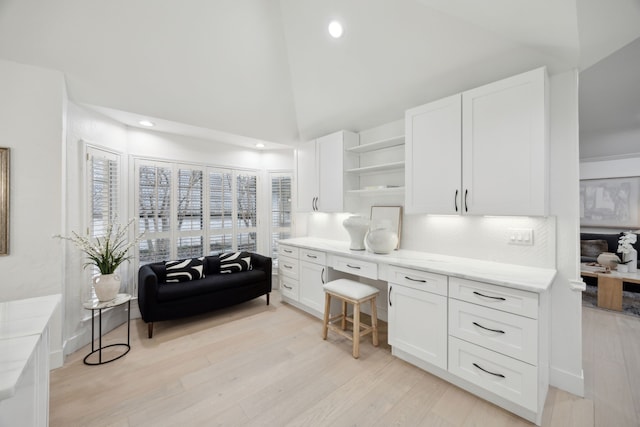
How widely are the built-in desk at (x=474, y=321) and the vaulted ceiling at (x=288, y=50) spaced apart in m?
1.66

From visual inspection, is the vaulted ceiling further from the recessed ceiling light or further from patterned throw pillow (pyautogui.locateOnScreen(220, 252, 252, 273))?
patterned throw pillow (pyautogui.locateOnScreen(220, 252, 252, 273))

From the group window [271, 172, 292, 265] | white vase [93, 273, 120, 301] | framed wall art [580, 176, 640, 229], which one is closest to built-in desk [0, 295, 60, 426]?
white vase [93, 273, 120, 301]

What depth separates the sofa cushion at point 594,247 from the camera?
4.72 m

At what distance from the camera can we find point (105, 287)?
2412mm

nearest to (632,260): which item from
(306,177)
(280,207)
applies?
(306,177)

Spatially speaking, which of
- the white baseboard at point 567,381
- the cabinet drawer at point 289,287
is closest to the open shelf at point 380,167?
the cabinet drawer at point 289,287

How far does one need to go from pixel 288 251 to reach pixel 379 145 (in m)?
1.86

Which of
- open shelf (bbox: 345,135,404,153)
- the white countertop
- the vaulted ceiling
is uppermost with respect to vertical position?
the vaulted ceiling

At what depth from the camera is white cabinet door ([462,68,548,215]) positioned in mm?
1891

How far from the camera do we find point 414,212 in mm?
2600

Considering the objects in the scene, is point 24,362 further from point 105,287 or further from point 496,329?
point 496,329

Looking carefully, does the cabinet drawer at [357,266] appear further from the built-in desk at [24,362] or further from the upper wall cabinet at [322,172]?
the built-in desk at [24,362]

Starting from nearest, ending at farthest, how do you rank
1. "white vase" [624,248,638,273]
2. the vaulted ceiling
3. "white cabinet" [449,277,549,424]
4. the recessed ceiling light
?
"white cabinet" [449,277,549,424]
the vaulted ceiling
the recessed ceiling light
"white vase" [624,248,638,273]

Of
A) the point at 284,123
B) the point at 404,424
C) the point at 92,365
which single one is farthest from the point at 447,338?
the point at 284,123
